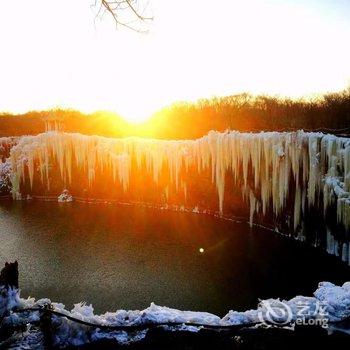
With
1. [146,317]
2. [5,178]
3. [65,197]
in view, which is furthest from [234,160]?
[5,178]

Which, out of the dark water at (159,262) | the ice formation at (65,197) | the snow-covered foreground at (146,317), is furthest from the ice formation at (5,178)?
the snow-covered foreground at (146,317)

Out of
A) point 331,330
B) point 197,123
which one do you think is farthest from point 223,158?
point 197,123

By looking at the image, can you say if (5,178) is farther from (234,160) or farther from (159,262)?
(159,262)

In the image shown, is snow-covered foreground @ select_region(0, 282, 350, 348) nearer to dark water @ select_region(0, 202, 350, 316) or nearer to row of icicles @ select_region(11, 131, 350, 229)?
dark water @ select_region(0, 202, 350, 316)

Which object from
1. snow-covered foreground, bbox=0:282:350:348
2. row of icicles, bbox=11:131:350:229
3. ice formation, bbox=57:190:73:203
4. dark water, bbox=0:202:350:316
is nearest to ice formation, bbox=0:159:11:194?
row of icicles, bbox=11:131:350:229

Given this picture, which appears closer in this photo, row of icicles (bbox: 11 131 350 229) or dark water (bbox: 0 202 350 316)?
dark water (bbox: 0 202 350 316)

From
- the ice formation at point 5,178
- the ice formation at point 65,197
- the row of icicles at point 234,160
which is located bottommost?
the ice formation at point 65,197

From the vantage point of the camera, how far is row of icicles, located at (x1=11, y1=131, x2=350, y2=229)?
1173cm

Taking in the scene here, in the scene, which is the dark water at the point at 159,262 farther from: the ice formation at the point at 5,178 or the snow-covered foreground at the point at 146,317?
the ice formation at the point at 5,178

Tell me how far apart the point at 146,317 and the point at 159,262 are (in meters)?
7.90

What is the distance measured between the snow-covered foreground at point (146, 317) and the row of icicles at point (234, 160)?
660 cm

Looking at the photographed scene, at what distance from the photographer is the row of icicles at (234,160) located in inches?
462

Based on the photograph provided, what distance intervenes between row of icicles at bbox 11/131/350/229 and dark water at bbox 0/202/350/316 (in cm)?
163

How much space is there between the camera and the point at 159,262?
12.4 m
